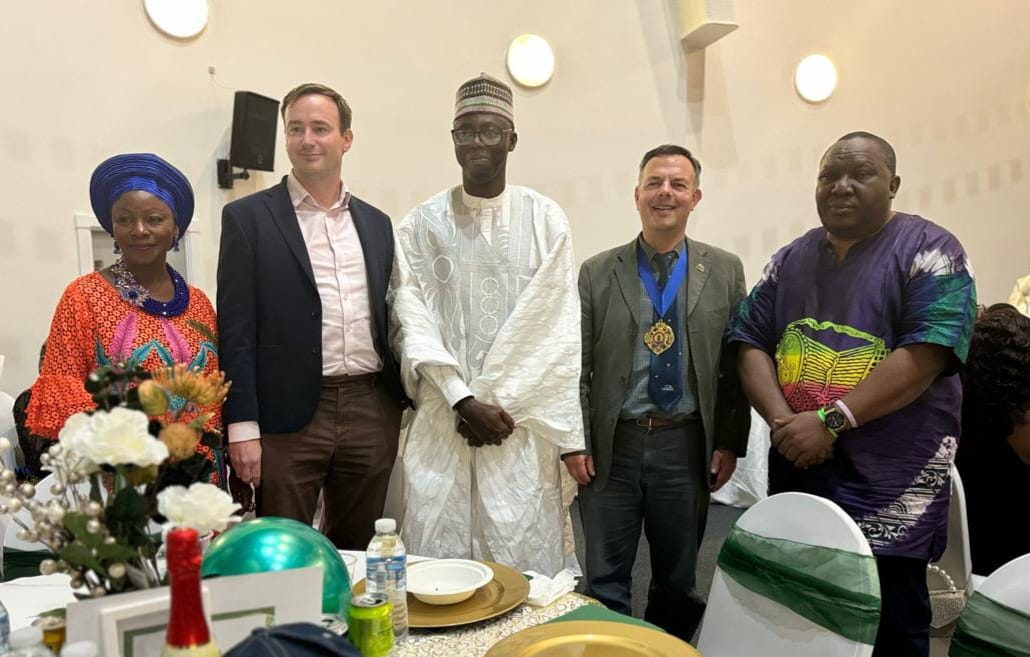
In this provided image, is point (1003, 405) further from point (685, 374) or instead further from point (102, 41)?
point (102, 41)

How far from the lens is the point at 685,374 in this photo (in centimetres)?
238

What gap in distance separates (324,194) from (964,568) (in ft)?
7.01

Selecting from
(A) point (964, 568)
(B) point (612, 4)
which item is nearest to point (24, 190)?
(B) point (612, 4)

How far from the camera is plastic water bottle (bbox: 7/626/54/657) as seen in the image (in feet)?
2.95

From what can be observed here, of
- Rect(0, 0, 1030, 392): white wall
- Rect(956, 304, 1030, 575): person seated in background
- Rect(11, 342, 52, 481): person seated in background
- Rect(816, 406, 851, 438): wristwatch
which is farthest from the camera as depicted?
Rect(0, 0, 1030, 392): white wall

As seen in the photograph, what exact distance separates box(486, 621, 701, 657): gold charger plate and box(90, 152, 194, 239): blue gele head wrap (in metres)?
1.38

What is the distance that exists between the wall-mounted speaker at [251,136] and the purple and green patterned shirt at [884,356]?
3050 mm

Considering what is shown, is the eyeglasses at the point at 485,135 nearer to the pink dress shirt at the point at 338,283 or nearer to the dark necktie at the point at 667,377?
the pink dress shirt at the point at 338,283

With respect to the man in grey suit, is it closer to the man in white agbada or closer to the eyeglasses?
the man in white agbada

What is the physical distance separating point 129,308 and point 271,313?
355 millimetres

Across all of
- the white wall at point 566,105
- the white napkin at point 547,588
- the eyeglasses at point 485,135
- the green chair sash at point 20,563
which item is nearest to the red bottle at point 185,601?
the white napkin at point 547,588

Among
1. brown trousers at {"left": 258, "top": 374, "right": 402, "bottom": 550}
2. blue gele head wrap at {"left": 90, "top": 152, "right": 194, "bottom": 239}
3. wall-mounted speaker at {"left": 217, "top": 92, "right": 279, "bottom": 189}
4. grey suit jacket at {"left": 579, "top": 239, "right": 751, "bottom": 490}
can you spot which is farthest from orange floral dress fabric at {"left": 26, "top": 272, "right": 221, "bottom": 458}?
wall-mounted speaker at {"left": 217, "top": 92, "right": 279, "bottom": 189}

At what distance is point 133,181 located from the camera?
1.90 metres

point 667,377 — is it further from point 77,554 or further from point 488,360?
point 77,554
